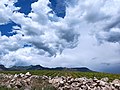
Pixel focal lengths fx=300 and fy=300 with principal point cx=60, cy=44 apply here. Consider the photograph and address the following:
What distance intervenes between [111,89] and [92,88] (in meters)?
1.35

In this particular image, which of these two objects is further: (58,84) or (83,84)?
(58,84)

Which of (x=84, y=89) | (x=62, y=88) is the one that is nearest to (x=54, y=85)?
(x=62, y=88)

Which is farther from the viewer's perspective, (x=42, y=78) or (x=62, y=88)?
(x=42, y=78)

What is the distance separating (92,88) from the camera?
850 inches

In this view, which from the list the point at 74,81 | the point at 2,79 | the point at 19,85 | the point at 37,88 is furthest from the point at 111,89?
the point at 2,79

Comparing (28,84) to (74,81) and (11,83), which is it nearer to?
(11,83)

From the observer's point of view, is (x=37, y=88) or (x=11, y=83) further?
(x=11, y=83)

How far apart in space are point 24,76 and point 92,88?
6829 mm

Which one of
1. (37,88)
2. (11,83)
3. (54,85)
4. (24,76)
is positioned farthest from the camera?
(24,76)

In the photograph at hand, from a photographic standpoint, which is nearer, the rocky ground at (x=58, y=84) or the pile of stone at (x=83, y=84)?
the rocky ground at (x=58, y=84)

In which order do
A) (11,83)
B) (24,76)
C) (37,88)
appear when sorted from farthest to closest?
1. (24,76)
2. (11,83)
3. (37,88)

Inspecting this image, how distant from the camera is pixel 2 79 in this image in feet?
85.1

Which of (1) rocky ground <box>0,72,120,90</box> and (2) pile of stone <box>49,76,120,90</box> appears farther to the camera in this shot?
(2) pile of stone <box>49,76,120,90</box>

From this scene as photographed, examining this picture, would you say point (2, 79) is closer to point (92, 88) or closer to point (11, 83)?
point (11, 83)
